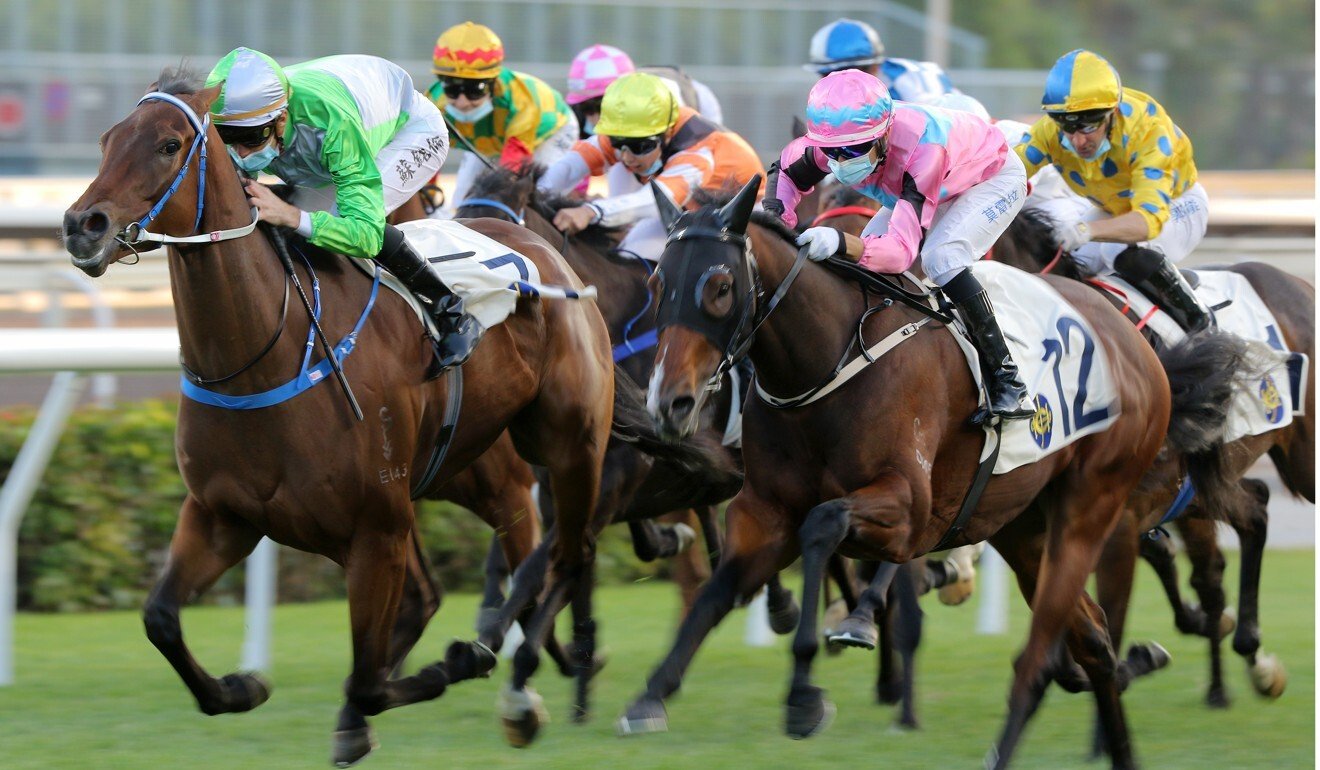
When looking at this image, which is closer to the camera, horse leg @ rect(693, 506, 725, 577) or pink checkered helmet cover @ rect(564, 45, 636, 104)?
horse leg @ rect(693, 506, 725, 577)

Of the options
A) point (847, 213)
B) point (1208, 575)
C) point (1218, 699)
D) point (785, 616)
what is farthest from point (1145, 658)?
point (847, 213)

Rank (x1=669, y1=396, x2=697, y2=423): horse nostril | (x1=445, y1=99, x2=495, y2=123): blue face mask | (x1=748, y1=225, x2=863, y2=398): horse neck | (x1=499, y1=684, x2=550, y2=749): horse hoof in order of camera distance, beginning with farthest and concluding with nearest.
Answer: (x1=445, y1=99, x2=495, y2=123): blue face mask → (x1=499, y1=684, x2=550, y2=749): horse hoof → (x1=748, y1=225, x2=863, y2=398): horse neck → (x1=669, y1=396, x2=697, y2=423): horse nostril

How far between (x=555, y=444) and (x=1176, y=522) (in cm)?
221

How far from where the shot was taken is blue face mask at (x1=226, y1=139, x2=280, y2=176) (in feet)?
14.5

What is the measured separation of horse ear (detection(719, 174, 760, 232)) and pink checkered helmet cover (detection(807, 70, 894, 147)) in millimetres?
363

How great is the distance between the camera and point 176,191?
3945 millimetres

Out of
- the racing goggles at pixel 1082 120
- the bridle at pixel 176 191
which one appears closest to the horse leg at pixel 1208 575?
the racing goggles at pixel 1082 120

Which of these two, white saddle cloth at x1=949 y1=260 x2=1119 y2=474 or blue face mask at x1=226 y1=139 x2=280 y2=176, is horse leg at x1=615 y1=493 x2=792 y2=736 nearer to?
white saddle cloth at x1=949 y1=260 x2=1119 y2=474

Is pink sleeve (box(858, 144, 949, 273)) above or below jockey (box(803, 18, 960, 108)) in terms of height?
above

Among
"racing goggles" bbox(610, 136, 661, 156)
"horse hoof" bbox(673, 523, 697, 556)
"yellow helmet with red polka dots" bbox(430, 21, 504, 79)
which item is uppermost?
"yellow helmet with red polka dots" bbox(430, 21, 504, 79)

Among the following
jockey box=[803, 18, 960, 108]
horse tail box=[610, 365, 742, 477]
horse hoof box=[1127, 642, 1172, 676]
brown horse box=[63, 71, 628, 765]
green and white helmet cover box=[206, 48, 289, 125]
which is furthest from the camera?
jockey box=[803, 18, 960, 108]

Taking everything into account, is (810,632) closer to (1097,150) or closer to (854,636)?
(854,636)

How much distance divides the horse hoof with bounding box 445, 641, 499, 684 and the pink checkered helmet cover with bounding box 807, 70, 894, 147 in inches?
62.9

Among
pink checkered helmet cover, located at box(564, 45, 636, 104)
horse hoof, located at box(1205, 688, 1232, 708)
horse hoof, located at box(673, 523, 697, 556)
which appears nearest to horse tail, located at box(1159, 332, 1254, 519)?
horse hoof, located at box(1205, 688, 1232, 708)
